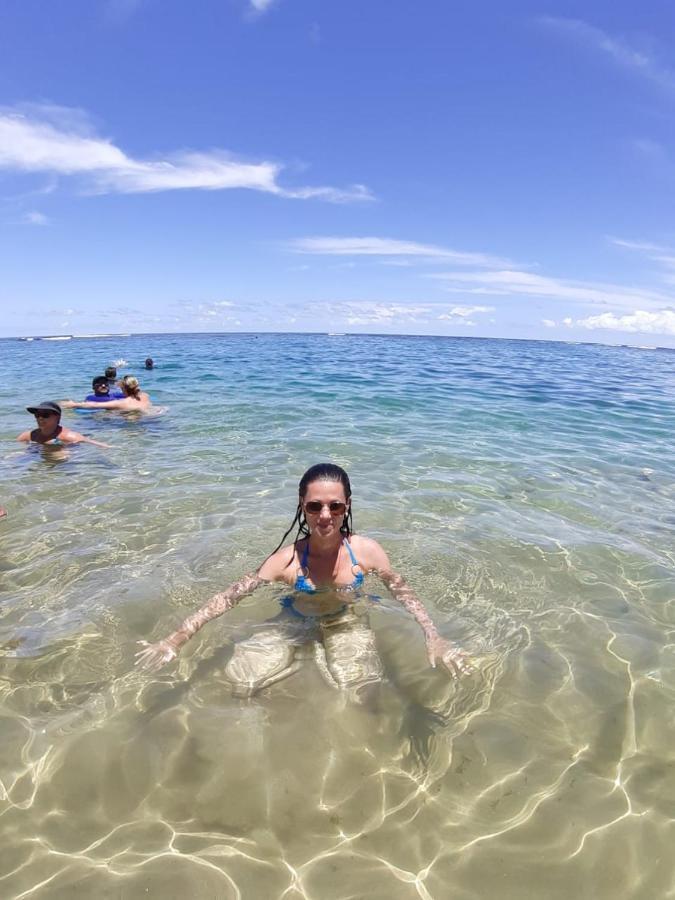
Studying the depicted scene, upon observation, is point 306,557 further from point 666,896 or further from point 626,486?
point 626,486

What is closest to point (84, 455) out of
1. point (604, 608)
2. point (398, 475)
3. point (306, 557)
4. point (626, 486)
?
point (398, 475)

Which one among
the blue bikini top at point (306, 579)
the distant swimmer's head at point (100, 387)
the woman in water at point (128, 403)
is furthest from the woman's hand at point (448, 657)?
the distant swimmer's head at point (100, 387)

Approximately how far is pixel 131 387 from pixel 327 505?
10.9m

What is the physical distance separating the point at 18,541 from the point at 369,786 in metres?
4.63

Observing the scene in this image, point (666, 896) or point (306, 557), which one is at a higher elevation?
point (306, 557)

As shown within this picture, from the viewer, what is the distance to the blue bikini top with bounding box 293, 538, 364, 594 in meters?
3.82

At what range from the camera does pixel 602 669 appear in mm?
3645

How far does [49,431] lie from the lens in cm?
907

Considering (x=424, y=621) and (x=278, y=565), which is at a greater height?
(x=278, y=565)

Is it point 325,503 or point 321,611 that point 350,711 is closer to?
point 321,611

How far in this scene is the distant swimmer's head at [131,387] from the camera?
1283cm

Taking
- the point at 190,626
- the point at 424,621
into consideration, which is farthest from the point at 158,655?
the point at 424,621

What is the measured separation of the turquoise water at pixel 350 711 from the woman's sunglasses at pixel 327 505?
1.08m

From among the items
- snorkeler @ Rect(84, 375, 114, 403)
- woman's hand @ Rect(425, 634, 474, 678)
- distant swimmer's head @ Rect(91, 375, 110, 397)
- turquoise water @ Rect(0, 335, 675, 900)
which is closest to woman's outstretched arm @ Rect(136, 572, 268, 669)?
turquoise water @ Rect(0, 335, 675, 900)
